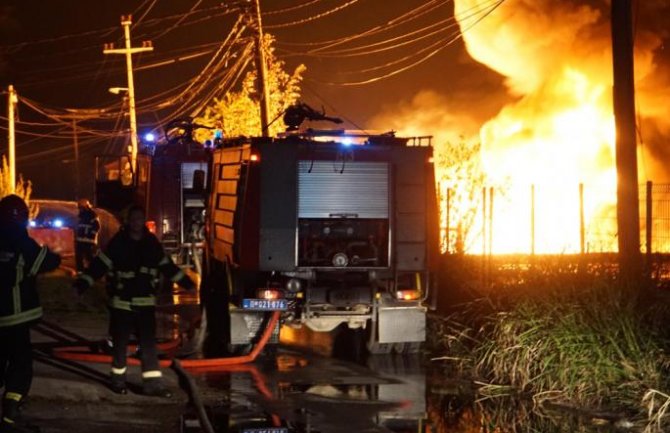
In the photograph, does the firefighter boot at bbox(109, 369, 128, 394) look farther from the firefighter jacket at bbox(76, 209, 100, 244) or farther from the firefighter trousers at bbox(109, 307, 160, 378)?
the firefighter jacket at bbox(76, 209, 100, 244)

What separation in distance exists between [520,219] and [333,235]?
35.8 feet

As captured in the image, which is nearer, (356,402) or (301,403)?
(301,403)

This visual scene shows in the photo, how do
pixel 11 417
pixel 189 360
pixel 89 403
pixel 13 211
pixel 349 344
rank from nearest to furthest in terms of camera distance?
pixel 11 417 → pixel 13 211 → pixel 89 403 → pixel 189 360 → pixel 349 344

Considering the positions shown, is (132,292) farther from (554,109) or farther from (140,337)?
(554,109)

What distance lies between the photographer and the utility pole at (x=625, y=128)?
11.1 m

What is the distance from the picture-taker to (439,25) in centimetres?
2594

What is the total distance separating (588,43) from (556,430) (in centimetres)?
2197

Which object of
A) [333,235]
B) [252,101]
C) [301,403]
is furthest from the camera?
[252,101]

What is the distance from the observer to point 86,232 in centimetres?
1886

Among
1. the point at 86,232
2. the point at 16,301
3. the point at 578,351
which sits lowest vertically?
the point at 578,351

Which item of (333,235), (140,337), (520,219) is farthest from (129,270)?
(520,219)

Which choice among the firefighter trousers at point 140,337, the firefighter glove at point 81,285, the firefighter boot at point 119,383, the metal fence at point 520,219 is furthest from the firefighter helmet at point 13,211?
the metal fence at point 520,219

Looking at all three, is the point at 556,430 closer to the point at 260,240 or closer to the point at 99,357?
the point at 260,240

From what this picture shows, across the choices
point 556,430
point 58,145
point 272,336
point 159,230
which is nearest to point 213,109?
point 159,230
